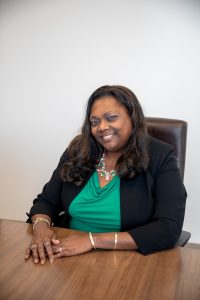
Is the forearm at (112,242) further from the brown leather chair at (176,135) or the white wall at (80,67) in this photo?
the white wall at (80,67)

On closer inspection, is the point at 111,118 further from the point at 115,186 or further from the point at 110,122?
the point at 115,186

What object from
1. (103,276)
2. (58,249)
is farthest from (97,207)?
(103,276)

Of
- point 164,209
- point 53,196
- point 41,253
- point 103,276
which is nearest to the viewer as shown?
point 103,276

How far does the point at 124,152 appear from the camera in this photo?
1.66 m

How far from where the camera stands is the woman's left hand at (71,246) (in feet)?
3.98

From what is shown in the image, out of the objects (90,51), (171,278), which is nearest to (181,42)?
(90,51)

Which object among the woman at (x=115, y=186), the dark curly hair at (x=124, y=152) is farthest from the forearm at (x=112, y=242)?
the dark curly hair at (x=124, y=152)

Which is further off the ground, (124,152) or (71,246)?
(124,152)

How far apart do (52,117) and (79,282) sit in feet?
6.20

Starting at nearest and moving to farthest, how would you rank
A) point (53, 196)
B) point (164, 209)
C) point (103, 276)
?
1. point (103, 276)
2. point (164, 209)
3. point (53, 196)

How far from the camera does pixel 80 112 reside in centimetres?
269

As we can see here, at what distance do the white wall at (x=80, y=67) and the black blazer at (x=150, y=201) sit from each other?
92 cm

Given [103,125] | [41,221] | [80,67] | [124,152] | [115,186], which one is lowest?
[41,221]

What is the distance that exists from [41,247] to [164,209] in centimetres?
52
